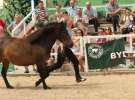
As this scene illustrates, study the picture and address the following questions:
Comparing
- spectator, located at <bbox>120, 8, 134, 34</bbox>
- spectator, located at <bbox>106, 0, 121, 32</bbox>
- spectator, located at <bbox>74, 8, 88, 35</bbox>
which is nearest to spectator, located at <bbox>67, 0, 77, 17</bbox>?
spectator, located at <bbox>74, 8, 88, 35</bbox>

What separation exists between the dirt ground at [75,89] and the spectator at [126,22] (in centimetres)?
298

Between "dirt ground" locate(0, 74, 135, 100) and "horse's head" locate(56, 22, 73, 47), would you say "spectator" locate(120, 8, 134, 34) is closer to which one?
"dirt ground" locate(0, 74, 135, 100)

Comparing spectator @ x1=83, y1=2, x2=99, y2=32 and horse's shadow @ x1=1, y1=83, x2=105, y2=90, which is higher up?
spectator @ x1=83, y1=2, x2=99, y2=32

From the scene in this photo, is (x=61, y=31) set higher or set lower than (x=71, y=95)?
higher

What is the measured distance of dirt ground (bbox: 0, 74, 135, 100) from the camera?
13.9 metres

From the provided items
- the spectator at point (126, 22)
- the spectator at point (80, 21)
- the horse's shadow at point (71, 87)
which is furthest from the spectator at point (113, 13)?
the horse's shadow at point (71, 87)

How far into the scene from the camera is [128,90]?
14.9 meters

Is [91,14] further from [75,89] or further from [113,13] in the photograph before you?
[75,89]

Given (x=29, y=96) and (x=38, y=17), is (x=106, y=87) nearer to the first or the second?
(x=29, y=96)

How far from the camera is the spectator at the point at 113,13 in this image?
22.3 metres

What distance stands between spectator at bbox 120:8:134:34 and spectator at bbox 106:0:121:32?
443 mm

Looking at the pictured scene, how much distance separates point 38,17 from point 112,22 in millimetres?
2946

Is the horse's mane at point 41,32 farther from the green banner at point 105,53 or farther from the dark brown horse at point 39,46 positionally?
the green banner at point 105,53

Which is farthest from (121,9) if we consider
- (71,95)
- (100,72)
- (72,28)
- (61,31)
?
(71,95)
